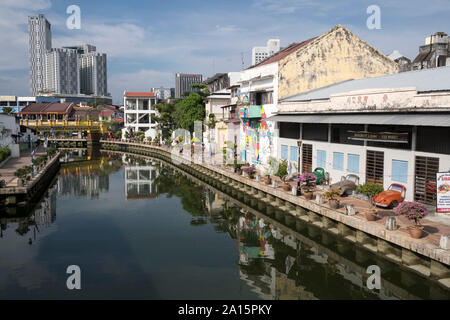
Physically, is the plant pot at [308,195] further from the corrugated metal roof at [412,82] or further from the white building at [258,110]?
the white building at [258,110]

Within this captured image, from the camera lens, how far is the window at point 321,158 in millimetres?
25905

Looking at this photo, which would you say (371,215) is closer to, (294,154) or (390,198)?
(390,198)

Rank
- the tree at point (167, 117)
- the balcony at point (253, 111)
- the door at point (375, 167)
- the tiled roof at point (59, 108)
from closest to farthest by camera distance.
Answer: the door at point (375, 167), the balcony at point (253, 111), the tree at point (167, 117), the tiled roof at point (59, 108)

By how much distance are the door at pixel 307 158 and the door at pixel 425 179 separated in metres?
9.47

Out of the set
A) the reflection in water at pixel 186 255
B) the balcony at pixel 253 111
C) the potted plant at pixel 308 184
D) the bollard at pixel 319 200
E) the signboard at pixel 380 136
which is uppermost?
the balcony at pixel 253 111

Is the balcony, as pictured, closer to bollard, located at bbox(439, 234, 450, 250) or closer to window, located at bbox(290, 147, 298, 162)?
window, located at bbox(290, 147, 298, 162)

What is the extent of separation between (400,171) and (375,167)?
179cm

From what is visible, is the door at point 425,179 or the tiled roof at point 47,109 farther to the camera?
the tiled roof at point 47,109

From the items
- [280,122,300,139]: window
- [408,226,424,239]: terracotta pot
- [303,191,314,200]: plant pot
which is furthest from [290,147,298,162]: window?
[408,226,424,239]: terracotta pot

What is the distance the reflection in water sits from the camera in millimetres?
13828

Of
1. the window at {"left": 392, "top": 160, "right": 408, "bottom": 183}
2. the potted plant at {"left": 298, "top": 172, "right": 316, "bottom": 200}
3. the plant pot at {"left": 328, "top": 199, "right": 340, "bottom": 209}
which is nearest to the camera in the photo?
the plant pot at {"left": 328, "top": 199, "right": 340, "bottom": 209}

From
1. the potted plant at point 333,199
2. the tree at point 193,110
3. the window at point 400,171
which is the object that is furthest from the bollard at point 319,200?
the tree at point 193,110

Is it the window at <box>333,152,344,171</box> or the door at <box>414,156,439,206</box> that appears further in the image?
the window at <box>333,152,344,171</box>

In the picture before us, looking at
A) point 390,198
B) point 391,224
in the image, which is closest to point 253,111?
point 390,198
